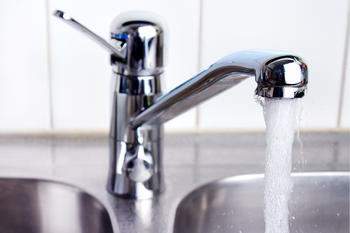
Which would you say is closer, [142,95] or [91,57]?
[142,95]

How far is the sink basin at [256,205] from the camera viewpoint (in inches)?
19.9

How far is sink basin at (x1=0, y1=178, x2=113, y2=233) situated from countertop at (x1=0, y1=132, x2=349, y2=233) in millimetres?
13

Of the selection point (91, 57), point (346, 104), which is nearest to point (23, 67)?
point (91, 57)

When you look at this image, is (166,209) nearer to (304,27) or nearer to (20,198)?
(20,198)

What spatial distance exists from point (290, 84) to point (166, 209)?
252 mm

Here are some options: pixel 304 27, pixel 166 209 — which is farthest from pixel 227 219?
pixel 304 27

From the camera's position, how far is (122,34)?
1.40 feet

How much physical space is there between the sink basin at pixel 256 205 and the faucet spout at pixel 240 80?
0.13 m

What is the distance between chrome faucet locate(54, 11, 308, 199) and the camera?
1.21ft

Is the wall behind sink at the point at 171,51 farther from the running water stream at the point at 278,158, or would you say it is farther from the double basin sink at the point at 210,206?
the running water stream at the point at 278,158

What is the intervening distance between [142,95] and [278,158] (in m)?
0.18

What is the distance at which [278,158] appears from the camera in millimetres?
335

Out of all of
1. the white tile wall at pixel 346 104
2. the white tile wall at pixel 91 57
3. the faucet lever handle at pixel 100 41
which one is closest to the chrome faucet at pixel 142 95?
the faucet lever handle at pixel 100 41

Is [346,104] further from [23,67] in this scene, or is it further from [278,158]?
[23,67]
